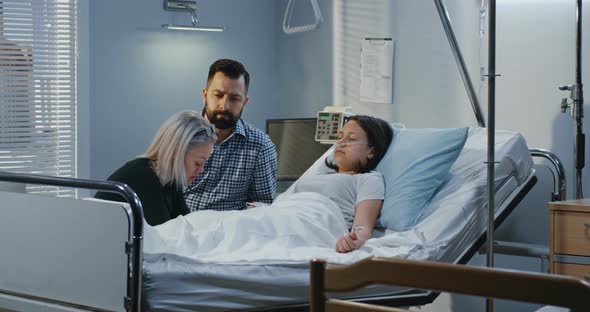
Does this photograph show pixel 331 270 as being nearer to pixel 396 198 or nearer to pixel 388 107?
pixel 396 198

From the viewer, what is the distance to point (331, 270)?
4.32 feet

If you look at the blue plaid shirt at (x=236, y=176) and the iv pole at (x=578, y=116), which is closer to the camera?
the iv pole at (x=578, y=116)

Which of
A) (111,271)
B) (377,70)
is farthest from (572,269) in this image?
(377,70)

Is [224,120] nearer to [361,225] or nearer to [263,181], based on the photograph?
[263,181]

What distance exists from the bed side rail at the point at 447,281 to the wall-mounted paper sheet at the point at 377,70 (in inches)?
119

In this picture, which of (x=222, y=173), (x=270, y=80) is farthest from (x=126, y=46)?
(x=222, y=173)

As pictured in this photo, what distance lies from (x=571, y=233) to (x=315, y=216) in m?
0.85

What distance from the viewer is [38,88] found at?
4441mm

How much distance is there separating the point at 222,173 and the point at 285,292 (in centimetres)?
119

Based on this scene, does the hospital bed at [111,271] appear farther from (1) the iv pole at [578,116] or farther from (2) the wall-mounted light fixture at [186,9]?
(2) the wall-mounted light fixture at [186,9]

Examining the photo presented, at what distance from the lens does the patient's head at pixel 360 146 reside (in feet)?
10.7

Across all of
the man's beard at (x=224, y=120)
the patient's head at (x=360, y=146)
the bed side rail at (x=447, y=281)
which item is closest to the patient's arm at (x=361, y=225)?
the patient's head at (x=360, y=146)

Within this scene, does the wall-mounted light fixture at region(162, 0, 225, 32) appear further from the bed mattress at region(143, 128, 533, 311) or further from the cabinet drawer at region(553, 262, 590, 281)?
the cabinet drawer at region(553, 262, 590, 281)

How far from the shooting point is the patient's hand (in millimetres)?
2734
